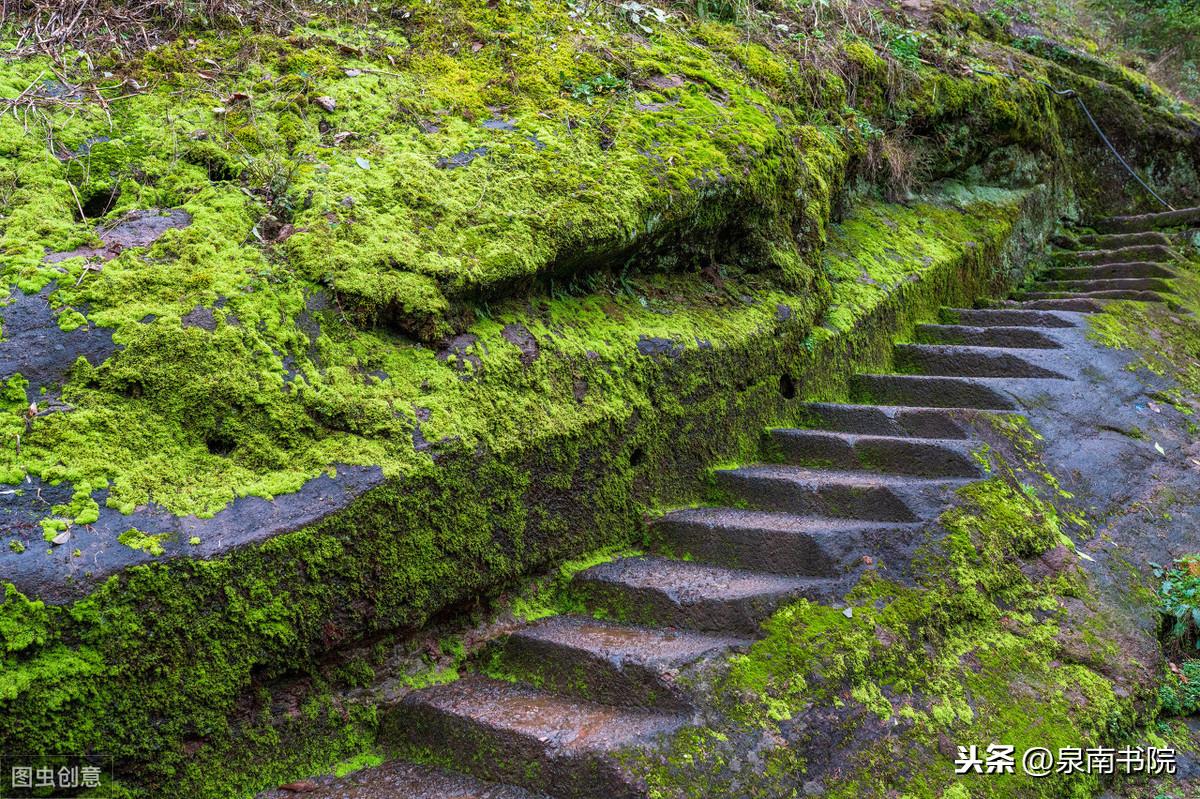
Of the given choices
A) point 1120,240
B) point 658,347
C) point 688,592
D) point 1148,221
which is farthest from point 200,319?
point 1148,221

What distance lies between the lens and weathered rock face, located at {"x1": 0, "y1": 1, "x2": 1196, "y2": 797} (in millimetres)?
3014

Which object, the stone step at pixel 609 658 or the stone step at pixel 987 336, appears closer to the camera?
the stone step at pixel 609 658

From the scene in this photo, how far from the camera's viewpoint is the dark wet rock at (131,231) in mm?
3572

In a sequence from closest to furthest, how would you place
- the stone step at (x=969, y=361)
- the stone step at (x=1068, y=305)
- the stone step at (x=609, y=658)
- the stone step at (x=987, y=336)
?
1. the stone step at (x=609, y=658)
2. the stone step at (x=969, y=361)
3. the stone step at (x=987, y=336)
4. the stone step at (x=1068, y=305)

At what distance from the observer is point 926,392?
5836mm

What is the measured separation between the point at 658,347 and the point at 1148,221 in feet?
25.5

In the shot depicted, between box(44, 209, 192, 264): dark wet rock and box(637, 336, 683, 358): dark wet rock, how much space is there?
244 centimetres

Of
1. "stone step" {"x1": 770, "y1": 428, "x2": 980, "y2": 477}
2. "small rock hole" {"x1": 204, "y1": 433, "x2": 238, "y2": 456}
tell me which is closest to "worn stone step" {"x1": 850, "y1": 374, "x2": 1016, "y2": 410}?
"stone step" {"x1": 770, "y1": 428, "x2": 980, "y2": 477}

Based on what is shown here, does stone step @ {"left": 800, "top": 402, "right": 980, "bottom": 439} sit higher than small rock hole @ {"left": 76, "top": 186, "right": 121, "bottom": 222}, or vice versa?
small rock hole @ {"left": 76, "top": 186, "right": 121, "bottom": 222}

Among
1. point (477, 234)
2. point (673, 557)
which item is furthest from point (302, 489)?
point (673, 557)

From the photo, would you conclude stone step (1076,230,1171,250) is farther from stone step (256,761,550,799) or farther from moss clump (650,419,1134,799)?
stone step (256,761,550,799)

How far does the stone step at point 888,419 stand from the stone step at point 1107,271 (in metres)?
4.27

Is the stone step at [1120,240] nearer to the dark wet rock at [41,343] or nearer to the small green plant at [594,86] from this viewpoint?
the small green plant at [594,86]

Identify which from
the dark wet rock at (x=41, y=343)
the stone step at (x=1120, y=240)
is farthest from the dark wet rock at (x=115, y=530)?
the stone step at (x=1120, y=240)
